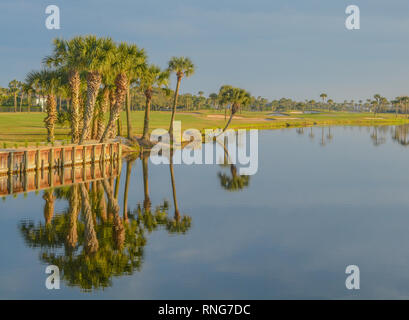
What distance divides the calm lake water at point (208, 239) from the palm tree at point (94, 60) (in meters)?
13.2

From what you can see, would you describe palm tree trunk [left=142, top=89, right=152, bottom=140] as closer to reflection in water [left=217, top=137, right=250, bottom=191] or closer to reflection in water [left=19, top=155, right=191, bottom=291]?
reflection in water [left=217, top=137, right=250, bottom=191]

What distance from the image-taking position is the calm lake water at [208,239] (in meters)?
16.8

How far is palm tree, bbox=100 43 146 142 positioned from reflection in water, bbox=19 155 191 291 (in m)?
20.9

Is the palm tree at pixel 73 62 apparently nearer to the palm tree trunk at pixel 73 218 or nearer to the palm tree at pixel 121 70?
the palm tree at pixel 121 70

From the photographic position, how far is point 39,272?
1784cm

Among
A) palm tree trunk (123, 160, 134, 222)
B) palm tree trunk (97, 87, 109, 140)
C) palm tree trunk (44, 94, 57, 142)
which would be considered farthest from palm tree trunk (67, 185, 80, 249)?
palm tree trunk (44, 94, 57, 142)

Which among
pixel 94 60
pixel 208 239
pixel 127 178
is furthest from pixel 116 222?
pixel 94 60

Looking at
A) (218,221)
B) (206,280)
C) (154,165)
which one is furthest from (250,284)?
(154,165)

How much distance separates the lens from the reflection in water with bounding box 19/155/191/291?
18.2 meters

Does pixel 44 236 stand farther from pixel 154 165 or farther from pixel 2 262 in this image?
pixel 154 165

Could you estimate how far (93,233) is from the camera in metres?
23.2

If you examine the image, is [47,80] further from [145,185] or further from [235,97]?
[235,97]

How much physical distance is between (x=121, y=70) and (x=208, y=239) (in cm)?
3435
